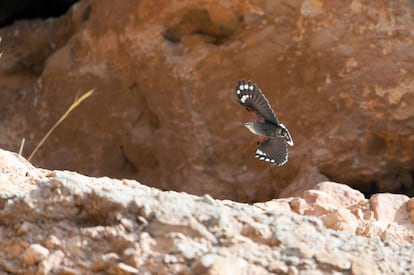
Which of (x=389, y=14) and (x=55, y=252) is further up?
(x=55, y=252)

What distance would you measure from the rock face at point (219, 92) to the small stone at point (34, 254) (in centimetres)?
220

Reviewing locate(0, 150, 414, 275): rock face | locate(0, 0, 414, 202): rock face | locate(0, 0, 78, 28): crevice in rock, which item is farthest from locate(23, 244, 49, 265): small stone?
locate(0, 0, 78, 28): crevice in rock

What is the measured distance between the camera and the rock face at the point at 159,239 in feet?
7.77

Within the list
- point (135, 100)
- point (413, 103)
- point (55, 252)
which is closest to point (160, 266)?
point (55, 252)

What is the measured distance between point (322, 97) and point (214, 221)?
2387mm

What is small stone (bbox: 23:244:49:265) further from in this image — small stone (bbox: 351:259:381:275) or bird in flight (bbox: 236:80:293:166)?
bird in flight (bbox: 236:80:293:166)

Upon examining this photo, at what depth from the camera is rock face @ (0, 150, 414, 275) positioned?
2.37 m

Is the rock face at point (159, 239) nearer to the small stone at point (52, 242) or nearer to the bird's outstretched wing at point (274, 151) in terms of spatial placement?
the small stone at point (52, 242)

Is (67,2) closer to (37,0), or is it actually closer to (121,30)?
(37,0)

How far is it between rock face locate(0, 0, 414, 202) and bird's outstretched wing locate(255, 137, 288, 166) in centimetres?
29

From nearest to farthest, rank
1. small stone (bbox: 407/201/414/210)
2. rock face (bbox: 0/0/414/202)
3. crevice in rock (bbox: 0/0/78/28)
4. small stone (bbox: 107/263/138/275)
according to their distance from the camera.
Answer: small stone (bbox: 107/263/138/275) < small stone (bbox: 407/201/414/210) < rock face (bbox: 0/0/414/202) < crevice in rock (bbox: 0/0/78/28)

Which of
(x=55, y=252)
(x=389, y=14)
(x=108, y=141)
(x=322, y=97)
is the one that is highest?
(x=55, y=252)

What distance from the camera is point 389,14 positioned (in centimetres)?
463

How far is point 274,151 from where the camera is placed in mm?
4270
